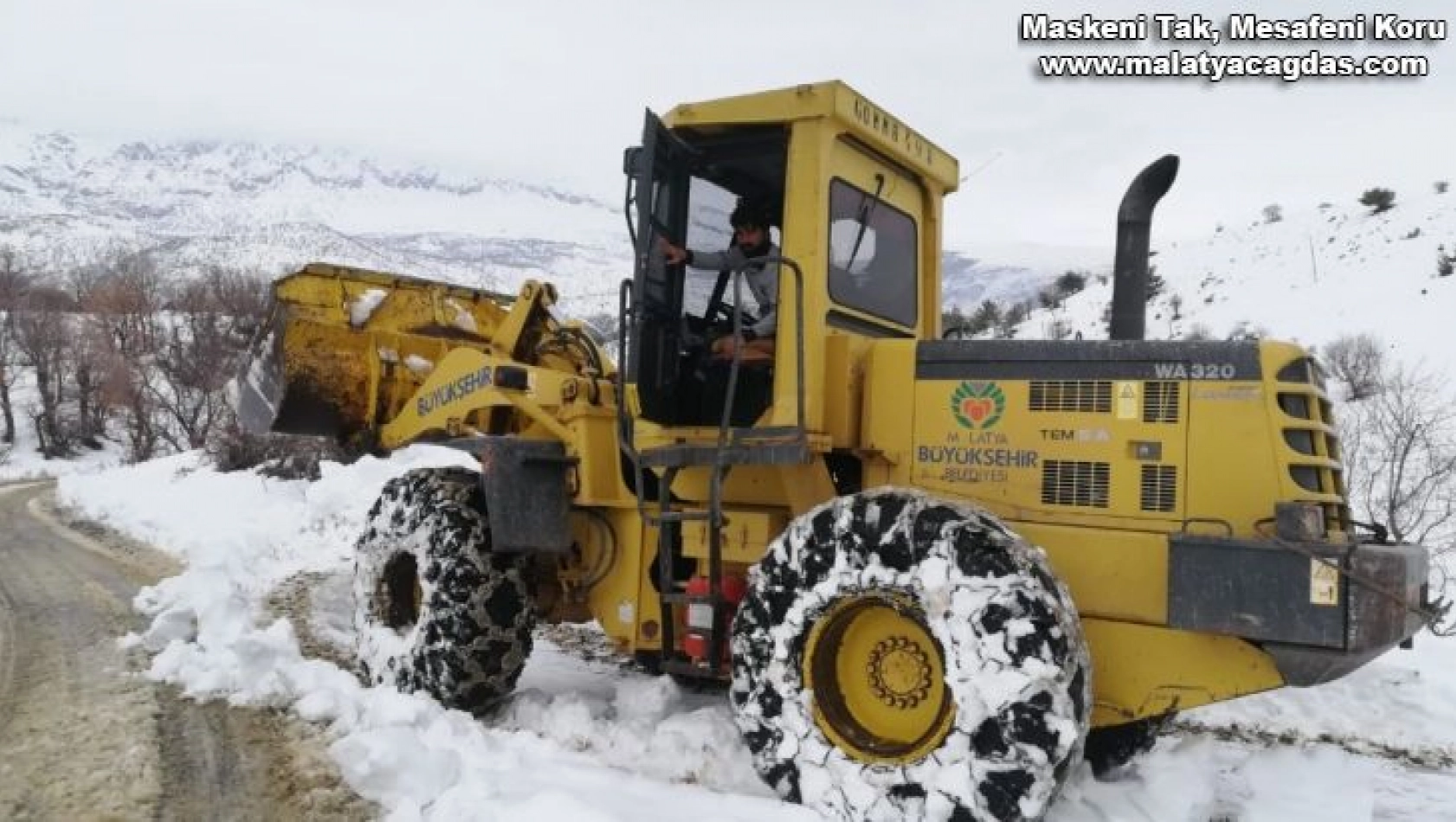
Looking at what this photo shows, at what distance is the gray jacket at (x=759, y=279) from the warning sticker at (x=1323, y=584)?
7.61 feet

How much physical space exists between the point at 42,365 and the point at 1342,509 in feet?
168

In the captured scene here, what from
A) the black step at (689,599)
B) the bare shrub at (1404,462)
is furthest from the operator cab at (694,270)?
the bare shrub at (1404,462)

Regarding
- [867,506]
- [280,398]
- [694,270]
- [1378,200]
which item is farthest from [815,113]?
[1378,200]

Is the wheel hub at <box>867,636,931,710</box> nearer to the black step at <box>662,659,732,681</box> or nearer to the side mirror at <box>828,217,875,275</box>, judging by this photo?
the black step at <box>662,659,732,681</box>

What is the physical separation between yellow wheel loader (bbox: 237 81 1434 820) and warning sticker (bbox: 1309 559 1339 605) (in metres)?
0.03

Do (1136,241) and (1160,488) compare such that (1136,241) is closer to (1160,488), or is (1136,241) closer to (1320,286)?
(1160,488)

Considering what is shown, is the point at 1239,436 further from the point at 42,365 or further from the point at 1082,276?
the point at 42,365

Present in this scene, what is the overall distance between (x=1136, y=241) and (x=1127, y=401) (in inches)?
28.8

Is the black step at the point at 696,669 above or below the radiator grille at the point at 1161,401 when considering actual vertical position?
below

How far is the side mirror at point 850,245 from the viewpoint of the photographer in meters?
5.10

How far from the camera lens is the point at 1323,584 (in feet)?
12.3

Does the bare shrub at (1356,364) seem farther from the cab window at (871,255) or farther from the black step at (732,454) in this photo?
the black step at (732,454)

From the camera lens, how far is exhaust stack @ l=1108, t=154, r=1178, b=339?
459 cm

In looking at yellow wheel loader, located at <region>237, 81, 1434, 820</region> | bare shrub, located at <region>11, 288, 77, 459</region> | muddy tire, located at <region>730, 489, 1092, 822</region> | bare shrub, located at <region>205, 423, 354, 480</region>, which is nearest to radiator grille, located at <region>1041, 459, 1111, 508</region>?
yellow wheel loader, located at <region>237, 81, 1434, 820</region>
